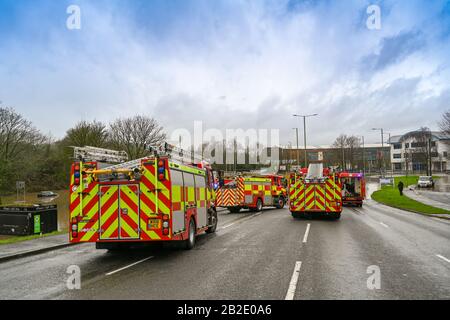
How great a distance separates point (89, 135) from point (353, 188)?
108 feet

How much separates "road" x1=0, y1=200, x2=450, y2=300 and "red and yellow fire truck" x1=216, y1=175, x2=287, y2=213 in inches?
526

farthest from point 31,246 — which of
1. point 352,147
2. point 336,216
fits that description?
point 352,147

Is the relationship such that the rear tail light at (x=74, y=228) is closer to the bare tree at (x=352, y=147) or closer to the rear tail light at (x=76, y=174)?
the rear tail light at (x=76, y=174)

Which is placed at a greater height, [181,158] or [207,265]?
[181,158]

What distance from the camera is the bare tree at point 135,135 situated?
160ft

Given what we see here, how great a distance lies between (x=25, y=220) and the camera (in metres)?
16.6

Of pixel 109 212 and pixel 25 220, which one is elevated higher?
pixel 109 212

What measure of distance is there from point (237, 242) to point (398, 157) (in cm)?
12069

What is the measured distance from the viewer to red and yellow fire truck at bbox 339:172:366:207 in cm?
3070

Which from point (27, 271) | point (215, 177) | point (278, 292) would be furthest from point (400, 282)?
point (215, 177)

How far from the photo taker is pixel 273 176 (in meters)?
29.6

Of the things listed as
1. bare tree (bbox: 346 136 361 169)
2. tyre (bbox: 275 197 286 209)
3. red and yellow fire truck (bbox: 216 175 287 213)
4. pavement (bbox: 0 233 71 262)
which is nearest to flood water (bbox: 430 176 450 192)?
bare tree (bbox: 346 136 361 169)

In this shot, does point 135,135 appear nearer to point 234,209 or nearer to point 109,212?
point 234,209

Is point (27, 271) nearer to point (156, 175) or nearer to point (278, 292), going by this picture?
point (156, 175)
